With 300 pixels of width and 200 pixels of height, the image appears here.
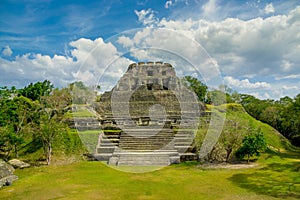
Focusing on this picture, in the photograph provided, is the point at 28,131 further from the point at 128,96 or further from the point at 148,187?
the point at 128,96

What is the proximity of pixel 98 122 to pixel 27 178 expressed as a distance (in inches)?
423

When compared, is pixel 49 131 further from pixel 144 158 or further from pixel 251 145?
pixel 251 145

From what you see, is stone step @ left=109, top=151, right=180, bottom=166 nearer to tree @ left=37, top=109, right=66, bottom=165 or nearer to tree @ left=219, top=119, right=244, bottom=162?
tree @ left=219, top=119, right=244, bottom=162

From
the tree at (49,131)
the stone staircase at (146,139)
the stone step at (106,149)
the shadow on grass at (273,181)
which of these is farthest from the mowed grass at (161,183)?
the stone staircase at (146,139)

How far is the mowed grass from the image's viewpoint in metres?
8.70

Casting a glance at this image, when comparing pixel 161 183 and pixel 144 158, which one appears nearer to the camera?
pixel 161 183

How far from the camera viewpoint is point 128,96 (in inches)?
1227

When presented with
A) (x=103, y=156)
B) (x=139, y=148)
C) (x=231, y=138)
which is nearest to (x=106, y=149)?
(x=103, y=156)

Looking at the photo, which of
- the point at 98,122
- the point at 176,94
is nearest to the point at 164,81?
the point at 176,94

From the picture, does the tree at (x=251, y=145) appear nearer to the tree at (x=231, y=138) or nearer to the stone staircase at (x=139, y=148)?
the tree at (x=231, y=138)

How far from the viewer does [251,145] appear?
563 inches

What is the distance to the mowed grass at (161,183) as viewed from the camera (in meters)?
8.70

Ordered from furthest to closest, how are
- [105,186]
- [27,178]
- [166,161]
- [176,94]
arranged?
[176,94]
[166,161]
[27,178]
[105,186]

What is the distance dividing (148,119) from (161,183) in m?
14.0
